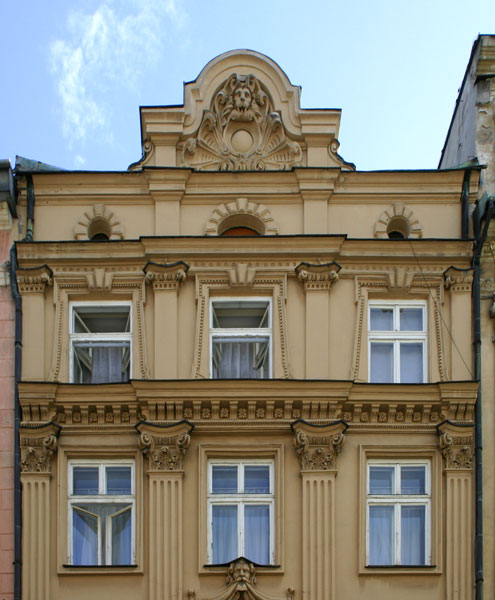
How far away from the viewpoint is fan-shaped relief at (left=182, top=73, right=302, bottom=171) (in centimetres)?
2181

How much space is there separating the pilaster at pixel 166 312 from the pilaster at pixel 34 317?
A: 5.97ft

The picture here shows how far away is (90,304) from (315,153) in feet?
15.7

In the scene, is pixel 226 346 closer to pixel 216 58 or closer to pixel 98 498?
pixel 98 498

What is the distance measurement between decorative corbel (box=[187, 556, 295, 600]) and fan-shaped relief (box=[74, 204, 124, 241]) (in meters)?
6.08

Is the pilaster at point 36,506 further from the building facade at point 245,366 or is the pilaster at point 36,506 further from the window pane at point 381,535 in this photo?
the window pane at point 381,535

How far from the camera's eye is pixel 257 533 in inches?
781

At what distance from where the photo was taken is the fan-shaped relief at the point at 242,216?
2139 cm

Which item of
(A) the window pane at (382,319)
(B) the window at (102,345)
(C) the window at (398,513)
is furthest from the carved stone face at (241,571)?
Result: (A) the window pane at (382,319)

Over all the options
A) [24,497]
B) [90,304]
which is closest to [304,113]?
[90,304]

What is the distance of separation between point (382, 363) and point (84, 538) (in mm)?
5779

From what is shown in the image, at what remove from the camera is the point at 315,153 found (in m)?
21.8

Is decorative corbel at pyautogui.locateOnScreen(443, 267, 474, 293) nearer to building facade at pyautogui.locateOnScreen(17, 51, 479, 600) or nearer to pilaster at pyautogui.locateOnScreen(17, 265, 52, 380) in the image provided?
→ building facade at pyautogui.locateOnScreen(17, 51, 479, 600)

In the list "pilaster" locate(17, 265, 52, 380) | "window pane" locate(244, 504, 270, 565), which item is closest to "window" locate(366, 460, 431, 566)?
"window pane" locate(244, 504, 270, 565)

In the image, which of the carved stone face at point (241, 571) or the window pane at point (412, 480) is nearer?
the carved stone face at point (241, 571)
